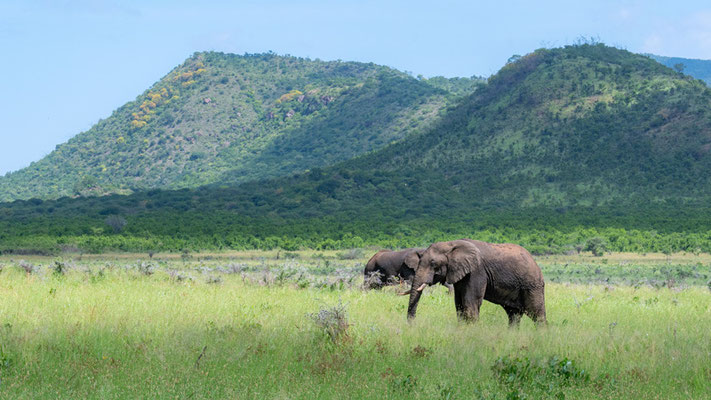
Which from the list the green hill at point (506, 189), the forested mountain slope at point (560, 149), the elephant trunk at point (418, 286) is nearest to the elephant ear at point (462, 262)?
the elephant trunk at point (418, 286)

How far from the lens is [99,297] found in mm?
14898

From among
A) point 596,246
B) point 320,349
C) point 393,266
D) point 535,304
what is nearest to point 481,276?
point 535,304

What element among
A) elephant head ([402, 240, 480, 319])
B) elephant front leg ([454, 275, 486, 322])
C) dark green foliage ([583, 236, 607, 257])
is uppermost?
elephant head ([402, 240, 480, 319])

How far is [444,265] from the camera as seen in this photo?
43.7 ft

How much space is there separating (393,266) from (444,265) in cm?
827

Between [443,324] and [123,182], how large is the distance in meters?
194

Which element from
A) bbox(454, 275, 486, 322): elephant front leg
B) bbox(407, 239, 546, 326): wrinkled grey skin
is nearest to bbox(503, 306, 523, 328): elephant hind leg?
bbox(407, 239, 546, 326): wrinkled grey skin

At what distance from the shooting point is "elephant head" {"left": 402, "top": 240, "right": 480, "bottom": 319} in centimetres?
1315

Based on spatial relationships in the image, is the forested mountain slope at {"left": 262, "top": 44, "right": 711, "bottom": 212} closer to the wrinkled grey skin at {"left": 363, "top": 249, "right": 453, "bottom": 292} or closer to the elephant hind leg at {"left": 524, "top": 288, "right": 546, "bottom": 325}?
the wrinkled grey skin at {"left": 363, "top": 249, "right": 453, "bottom": 292}

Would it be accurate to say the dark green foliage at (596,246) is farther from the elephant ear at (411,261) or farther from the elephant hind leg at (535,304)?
the elephant hind leg at (535,304)

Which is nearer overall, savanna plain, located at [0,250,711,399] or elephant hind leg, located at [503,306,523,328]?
savanna plain, located at [0,250,711,399]

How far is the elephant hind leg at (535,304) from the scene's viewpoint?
13.7 m

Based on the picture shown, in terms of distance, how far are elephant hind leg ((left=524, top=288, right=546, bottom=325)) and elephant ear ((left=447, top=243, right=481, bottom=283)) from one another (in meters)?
1.36

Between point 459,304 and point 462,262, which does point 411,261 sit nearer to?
point 459,304
